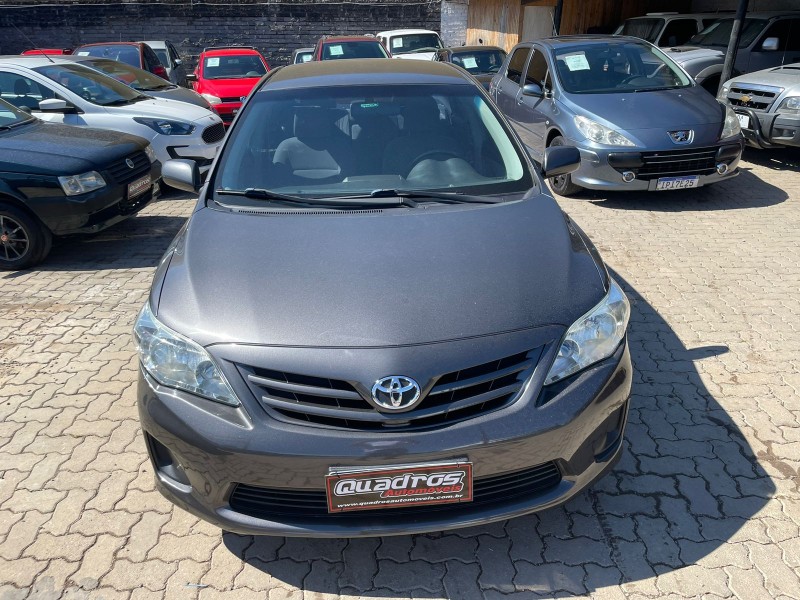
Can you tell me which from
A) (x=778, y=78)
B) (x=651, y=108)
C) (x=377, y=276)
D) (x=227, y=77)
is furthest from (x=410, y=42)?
(x=377, y=276)

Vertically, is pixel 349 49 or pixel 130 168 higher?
pixel 130 168

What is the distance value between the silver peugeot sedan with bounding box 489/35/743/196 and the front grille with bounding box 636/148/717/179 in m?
0.01

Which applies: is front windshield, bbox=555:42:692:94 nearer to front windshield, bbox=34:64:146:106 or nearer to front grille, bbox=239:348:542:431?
front windshield, bbox=34:64:146:106

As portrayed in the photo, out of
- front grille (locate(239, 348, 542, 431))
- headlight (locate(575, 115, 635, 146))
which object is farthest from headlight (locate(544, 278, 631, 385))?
headlight (locate(575, 115, 635, 146))

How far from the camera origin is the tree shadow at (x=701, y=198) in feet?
A: 22.4

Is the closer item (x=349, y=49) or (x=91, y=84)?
(x=91, y=84)

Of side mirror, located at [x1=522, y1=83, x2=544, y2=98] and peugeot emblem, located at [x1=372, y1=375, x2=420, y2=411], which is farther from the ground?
peugeot emblem, located at [x1=372, y1=375, x2=420, y2=411]

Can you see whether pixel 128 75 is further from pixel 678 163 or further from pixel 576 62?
pixel 678 163

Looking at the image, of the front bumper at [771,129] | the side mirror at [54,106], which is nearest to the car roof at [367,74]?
the side mirror at [54,106]

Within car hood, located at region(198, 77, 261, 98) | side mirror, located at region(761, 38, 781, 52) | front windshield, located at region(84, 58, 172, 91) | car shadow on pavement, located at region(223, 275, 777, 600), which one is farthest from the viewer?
car hood, located at region(198, 77, 261, 98)

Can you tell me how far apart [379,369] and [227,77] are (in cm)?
1162

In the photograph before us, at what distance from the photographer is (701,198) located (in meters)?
7.09

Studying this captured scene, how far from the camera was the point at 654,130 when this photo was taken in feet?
21.1

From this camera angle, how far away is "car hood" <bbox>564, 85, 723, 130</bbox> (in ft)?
21.4
